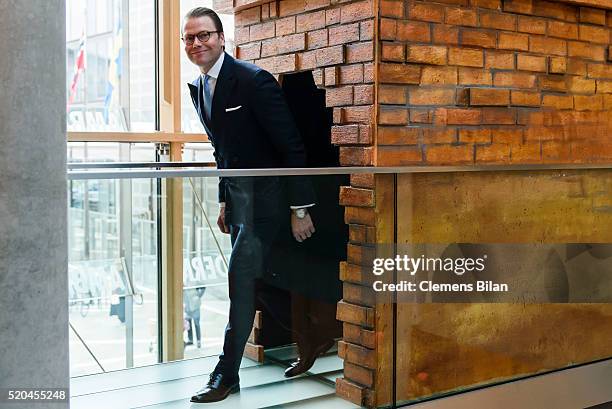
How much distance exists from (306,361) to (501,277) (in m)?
1.10

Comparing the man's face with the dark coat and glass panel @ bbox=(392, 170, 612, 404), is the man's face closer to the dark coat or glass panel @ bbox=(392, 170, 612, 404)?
the dark coat

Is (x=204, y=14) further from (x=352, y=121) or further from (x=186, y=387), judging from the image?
(x=186, y=387)

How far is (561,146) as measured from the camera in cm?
420

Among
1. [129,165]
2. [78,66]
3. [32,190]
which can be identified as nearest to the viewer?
[32,190]

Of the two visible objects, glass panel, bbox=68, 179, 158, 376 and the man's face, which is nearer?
glass panel, bbox=68, 179, 158, 376

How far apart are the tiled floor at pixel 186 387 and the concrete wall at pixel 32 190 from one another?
57 centimetres

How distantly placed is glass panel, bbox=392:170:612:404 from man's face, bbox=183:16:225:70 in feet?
3.50

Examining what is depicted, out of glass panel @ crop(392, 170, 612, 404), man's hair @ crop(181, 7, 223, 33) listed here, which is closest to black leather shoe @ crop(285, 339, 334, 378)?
glass panel @ crop(392, 170, 612, 404)

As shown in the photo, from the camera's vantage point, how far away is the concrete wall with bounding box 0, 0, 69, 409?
2.34m

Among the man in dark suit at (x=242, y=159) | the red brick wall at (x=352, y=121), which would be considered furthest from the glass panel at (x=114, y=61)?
the red brick wall at (x=352, y=121)

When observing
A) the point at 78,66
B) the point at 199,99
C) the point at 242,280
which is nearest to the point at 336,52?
the point at 199,99

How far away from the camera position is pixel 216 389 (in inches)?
125

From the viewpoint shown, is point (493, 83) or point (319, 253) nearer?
point (319, 253)

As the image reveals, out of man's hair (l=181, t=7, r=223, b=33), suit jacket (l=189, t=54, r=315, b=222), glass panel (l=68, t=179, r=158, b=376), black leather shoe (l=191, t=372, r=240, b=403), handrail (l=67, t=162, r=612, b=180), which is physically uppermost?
man's hair (l=181, t=7, r=223, b=33)
